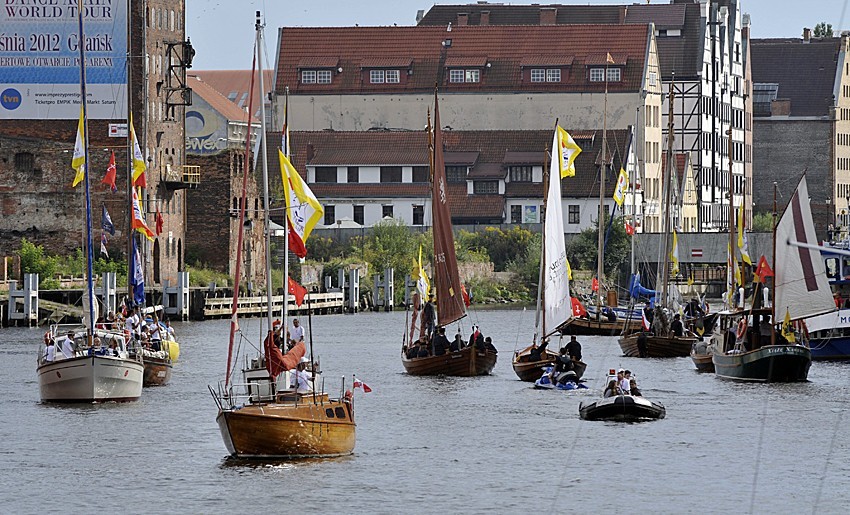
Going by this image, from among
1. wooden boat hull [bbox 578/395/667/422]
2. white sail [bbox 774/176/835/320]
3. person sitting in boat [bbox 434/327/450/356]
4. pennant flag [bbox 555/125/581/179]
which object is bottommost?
wooden boat hull [bbox 578/395/667/422]

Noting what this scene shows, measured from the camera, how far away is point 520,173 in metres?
152

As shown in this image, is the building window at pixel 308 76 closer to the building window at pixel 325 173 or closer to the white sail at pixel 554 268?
the building window at pixel 325 173

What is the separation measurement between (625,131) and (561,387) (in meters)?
89.0

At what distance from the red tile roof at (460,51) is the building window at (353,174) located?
42.3 ft

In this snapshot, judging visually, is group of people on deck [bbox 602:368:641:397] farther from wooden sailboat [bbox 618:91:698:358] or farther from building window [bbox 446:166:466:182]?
building window [bbox 446:166:466:182]

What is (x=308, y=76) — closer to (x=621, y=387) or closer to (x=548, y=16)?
(x=548, y=16)

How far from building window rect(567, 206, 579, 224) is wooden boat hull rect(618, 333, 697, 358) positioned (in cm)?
6322

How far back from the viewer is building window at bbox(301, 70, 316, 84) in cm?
16450

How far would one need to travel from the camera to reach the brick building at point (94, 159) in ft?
419

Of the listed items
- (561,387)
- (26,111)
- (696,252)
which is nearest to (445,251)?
(561,387)

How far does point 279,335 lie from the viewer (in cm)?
5019

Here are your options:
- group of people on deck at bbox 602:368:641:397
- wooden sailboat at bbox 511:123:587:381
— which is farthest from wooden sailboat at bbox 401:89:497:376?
group of people on deck at bbox 602:368:641:397

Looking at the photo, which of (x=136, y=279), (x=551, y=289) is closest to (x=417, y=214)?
(x=136, y=279)

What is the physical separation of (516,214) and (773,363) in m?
82.4
